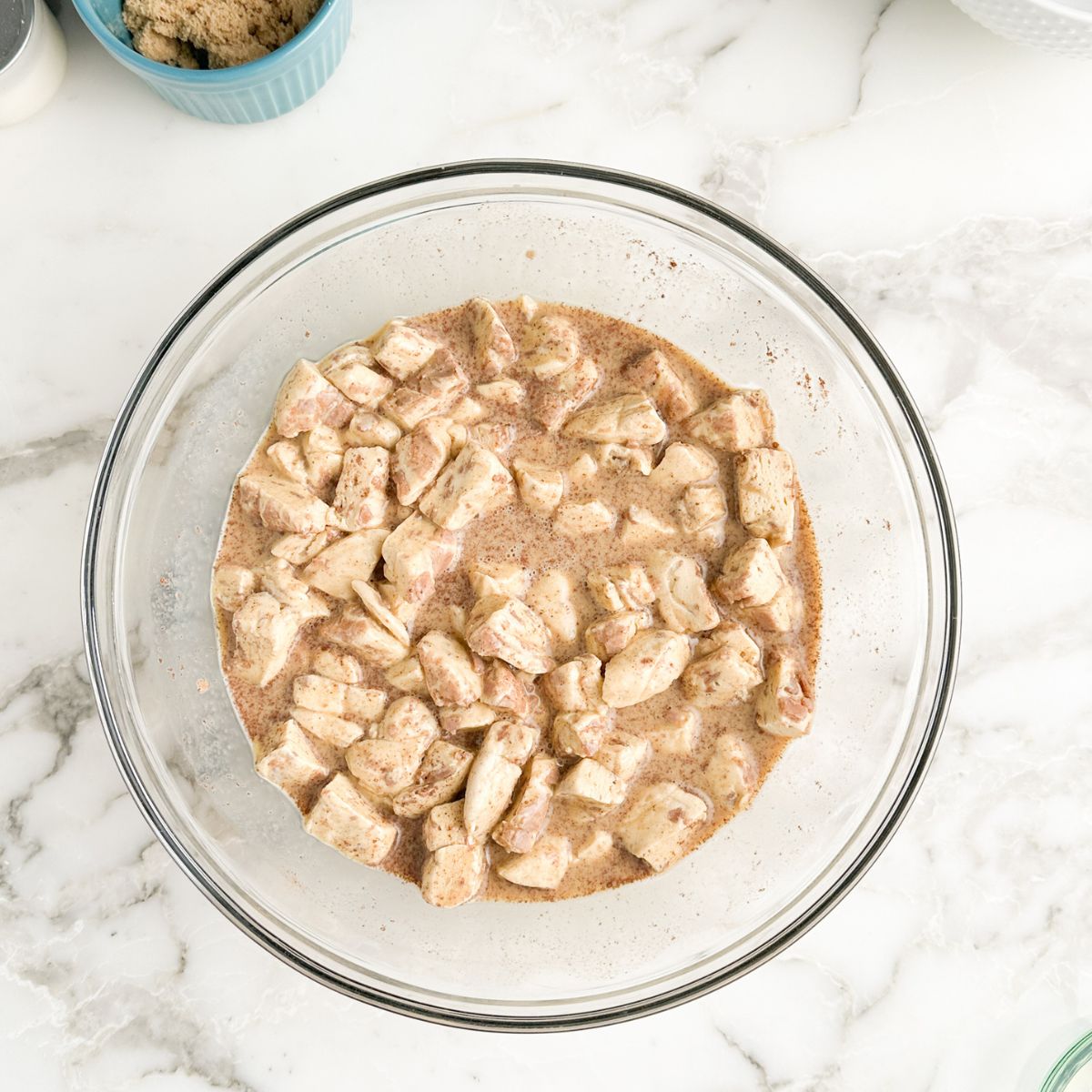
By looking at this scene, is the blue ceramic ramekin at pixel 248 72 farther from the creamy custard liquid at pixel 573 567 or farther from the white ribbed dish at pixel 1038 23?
the white ribbed dish at pixel 1038 23

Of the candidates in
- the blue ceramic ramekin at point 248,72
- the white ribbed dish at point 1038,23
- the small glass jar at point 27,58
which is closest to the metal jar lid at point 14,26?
the small glass jar at point 27,58

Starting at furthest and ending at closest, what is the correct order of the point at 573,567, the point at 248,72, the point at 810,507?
the point at 810,507 → the point at 573,567 → the point at 248,72

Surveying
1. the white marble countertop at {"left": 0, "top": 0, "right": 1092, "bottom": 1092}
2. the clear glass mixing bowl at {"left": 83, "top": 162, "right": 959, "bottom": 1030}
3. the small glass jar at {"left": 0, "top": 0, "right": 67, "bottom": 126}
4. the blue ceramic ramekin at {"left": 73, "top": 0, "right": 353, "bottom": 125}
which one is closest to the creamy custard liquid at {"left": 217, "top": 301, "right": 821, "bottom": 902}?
the clear glass mixing bowl at {"left": 83, "top": 162, "right": 959, "bottom": 1030}

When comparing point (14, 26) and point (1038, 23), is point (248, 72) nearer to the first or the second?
point (14, 26)

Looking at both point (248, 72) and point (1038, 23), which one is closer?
point (248, 72)

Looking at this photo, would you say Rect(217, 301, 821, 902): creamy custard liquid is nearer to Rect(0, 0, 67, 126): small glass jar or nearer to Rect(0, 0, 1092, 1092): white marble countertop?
Rect(0, 0, 1092, 1092): white marble countertop

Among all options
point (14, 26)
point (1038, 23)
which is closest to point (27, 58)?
point (14, 26)

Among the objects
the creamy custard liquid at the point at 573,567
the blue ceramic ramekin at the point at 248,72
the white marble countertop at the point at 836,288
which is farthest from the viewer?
the white marble countertop at the point at 836,288
